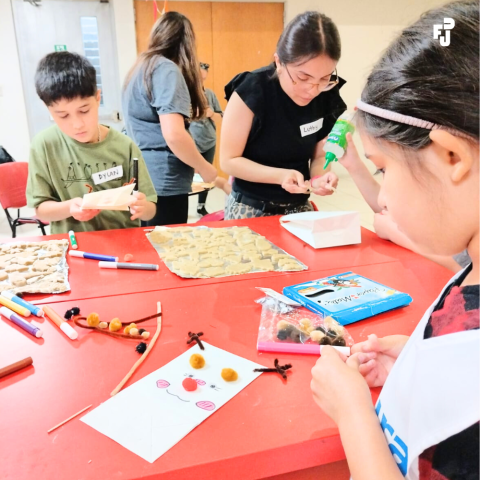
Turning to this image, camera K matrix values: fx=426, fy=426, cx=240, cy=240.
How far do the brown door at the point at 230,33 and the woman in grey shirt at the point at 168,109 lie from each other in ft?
9.72

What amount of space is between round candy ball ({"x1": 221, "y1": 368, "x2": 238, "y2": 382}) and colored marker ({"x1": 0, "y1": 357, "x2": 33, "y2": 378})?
0.33 m

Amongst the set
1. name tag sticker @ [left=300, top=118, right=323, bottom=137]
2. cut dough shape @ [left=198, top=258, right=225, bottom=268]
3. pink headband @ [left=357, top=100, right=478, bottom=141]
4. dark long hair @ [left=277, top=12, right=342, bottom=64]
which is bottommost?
cut dough shape @ [left=198, top=258, right=225, bottom=268]

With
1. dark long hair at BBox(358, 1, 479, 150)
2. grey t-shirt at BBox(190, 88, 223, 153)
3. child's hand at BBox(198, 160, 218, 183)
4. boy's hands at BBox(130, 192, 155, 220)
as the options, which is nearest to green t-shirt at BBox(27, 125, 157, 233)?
boy's hands at BBox(130, 192, 155, 220)

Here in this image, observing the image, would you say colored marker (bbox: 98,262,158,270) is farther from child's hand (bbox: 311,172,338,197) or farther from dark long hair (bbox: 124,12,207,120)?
dark long hair (bbox: 124,12,207,120)

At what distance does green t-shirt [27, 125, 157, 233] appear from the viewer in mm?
1444

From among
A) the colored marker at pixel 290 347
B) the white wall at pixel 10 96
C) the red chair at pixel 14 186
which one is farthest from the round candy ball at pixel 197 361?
the white wall at pixel 10 96

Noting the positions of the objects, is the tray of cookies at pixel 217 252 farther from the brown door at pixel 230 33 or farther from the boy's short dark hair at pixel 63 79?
the brown door at pixel 230 33

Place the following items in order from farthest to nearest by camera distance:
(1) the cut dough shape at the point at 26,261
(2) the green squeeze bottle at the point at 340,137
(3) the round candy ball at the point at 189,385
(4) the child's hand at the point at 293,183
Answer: (4) the child's hand at the point at 293,183 < (2) the green squeeze bottle at the point at 340,137 < (1) the cut dough shape at the point at 26,261 < (3) the round candy ball at the point at 189,385

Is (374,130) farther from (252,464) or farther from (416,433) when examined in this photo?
(252,464)

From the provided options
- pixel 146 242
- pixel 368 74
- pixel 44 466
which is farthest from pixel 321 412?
pixel 146 242

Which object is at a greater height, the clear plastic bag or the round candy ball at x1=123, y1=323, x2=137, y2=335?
the round candy ball at x1=123, y1=323, x2=137, y2=335

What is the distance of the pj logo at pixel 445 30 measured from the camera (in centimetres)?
45

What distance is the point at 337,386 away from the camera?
604 millimetres

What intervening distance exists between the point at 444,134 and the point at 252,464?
0.47 meters
